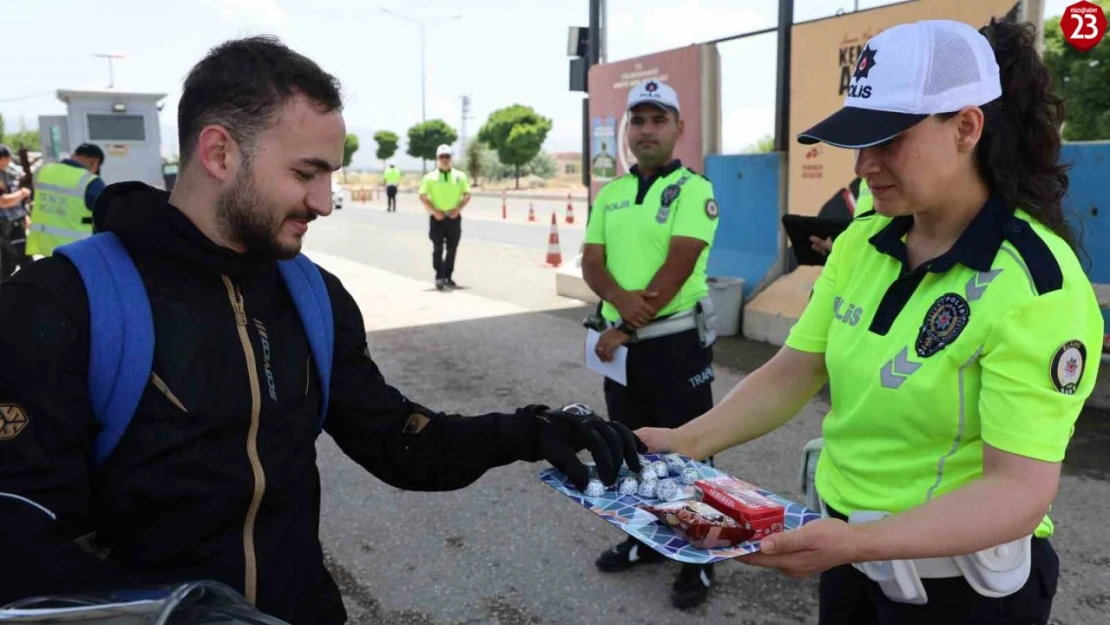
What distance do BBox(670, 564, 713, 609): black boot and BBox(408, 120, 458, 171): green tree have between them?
216 ft

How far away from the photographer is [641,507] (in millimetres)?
1739

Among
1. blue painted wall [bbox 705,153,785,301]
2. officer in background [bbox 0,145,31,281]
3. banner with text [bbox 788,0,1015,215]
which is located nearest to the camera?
banner with text [bbox 788,0,1015,215]

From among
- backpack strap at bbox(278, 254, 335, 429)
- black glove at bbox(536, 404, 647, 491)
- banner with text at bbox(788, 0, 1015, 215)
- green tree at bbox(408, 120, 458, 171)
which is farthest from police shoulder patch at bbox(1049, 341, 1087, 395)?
green tree at bbox(408, 120, 458, 171)

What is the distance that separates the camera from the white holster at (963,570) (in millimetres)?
1586

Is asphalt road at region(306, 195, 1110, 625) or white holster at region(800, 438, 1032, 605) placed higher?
white holster at region(800, 438, 1032, 605)

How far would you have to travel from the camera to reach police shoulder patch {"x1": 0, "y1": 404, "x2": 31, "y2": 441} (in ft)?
4.17

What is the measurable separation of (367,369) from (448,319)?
7.37 m

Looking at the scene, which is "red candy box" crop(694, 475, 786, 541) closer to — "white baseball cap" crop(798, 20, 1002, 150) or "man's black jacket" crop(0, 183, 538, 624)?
"white baseball cap" crop(798, 20, 1002, 150)

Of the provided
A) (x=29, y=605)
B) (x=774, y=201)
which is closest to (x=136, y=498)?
(x=29, y=605)

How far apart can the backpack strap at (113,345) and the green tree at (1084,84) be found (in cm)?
2109

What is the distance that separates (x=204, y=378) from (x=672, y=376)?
97.7 inches

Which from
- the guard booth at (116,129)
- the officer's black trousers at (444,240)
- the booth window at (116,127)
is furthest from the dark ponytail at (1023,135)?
the booth window at (116,127)

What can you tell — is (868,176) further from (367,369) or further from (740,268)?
(740,268)

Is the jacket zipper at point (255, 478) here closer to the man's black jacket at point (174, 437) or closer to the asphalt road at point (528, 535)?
the man's black jacket at point (174, 437)
